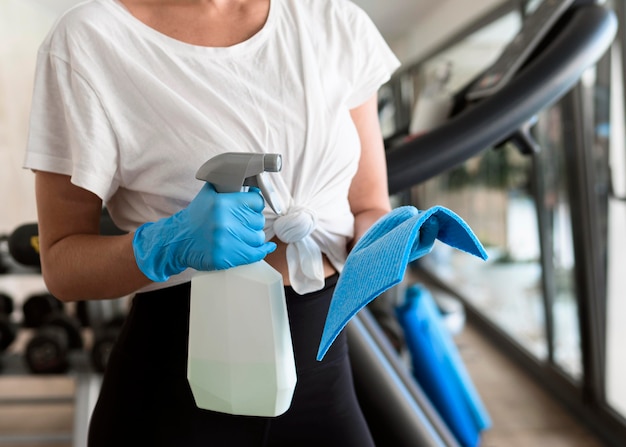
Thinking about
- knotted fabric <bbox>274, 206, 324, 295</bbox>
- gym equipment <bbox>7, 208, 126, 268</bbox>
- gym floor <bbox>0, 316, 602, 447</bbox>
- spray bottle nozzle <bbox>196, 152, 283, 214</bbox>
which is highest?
spray bottle nozzle <bbox>196, 152, 283, 214</bbox>

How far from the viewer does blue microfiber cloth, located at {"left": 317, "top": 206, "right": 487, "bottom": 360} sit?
54 cm

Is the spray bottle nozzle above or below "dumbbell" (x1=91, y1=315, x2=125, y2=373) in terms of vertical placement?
above

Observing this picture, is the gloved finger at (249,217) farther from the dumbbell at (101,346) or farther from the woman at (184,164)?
the dumbbell at (101,346)

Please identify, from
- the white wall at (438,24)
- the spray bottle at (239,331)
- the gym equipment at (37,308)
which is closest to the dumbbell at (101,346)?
the gym equipment at (37,308)

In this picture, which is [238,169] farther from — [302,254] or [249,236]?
[302,254]

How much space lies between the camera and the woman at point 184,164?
0.71 meters

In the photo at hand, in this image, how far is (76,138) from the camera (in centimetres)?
70

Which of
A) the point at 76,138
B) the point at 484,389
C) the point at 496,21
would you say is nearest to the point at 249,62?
the point at 76,138

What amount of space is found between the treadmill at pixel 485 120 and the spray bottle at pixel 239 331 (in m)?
0.44

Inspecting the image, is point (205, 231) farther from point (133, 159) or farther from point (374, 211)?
point (374, 211)

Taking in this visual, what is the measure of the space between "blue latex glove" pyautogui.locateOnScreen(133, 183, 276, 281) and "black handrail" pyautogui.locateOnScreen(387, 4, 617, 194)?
0.42 m

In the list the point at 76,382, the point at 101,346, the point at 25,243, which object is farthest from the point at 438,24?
the point at 25,243

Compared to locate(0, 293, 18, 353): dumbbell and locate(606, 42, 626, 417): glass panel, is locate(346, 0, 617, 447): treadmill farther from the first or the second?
locate(0, 293, 18, 353): dumbbell

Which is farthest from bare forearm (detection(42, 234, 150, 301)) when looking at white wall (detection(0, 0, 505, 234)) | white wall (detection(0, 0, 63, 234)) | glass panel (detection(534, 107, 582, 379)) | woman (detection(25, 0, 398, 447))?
white wall (detection(0, 0, 63, 234))
